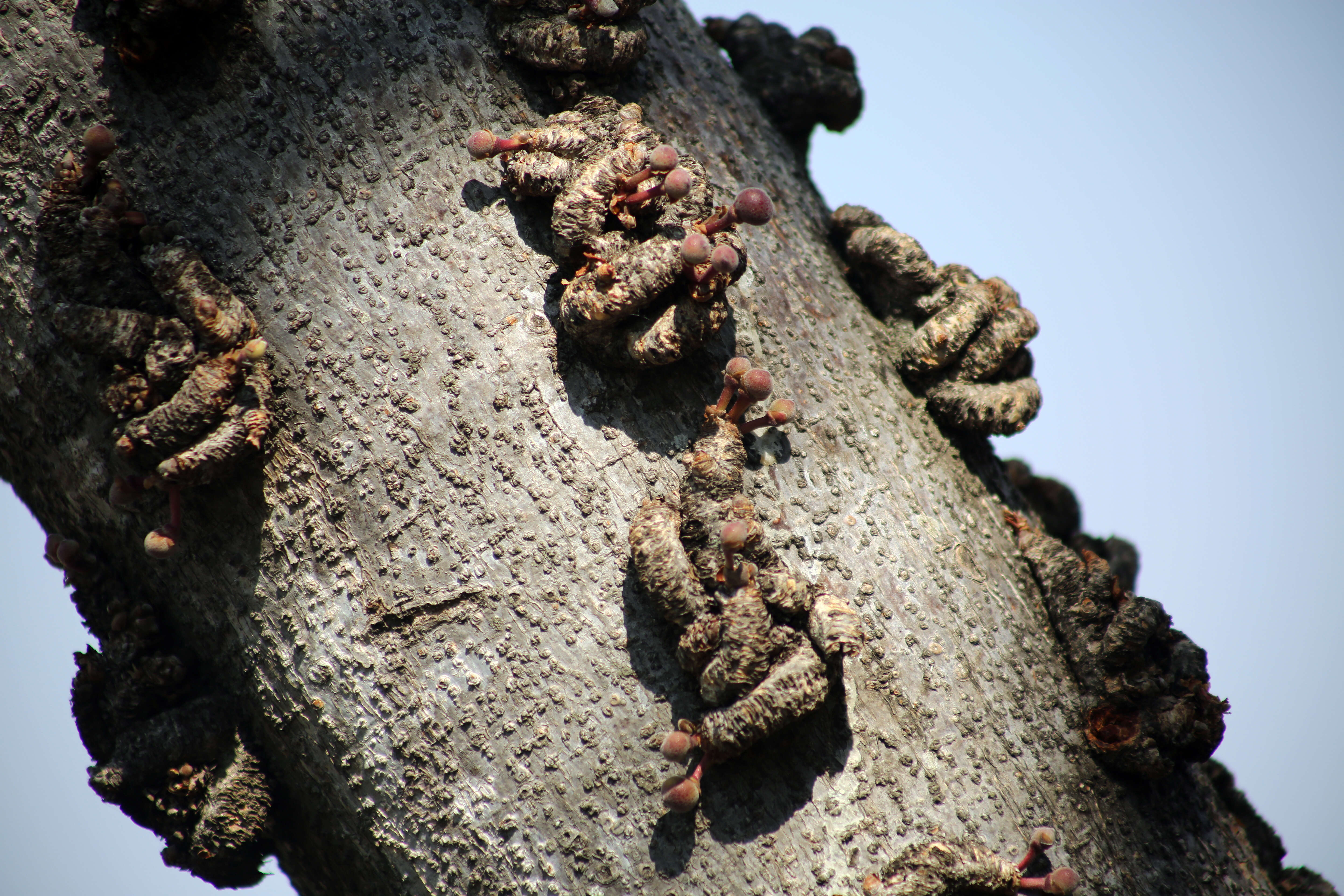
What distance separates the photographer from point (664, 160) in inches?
62.9

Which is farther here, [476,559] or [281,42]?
[281,42]

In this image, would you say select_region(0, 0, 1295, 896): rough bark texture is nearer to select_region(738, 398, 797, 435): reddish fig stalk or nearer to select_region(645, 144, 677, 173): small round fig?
select_region(738, 398, 797, 435): reddish fig stalk

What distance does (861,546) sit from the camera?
171 cm

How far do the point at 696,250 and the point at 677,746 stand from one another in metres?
0.97

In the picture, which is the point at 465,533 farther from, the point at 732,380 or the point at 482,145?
the point at 482,145

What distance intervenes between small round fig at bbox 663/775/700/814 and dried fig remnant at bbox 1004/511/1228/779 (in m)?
0.97

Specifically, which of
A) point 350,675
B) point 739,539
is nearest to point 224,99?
point 350,675

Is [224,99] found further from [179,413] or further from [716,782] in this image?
[716,782]

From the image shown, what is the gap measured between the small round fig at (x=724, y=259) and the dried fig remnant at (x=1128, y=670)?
1.09 m

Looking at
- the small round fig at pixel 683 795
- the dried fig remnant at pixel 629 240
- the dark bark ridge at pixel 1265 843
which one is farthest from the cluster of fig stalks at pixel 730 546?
the dark bark ridge at pixel 1265 843

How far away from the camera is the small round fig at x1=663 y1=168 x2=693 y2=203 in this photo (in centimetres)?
155

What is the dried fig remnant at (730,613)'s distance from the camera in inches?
56.5

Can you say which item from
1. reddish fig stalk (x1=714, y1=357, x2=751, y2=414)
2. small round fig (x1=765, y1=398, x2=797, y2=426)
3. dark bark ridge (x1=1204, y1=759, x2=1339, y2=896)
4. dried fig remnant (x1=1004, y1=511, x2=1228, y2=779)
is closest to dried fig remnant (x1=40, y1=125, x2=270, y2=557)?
reddish fig stalk (x1=714, y1=357, x2=751, y2=414)

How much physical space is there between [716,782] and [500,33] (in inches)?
68.8
